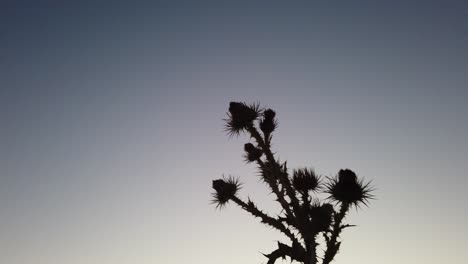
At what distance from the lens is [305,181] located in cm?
1080

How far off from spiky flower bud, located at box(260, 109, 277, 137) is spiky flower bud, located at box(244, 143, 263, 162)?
1.96 ft

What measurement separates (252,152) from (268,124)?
3.25 feet

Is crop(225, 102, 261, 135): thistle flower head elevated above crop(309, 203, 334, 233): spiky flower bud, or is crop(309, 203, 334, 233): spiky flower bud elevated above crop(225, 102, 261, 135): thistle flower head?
crop(225, 102, 261, 135): thistle flower head

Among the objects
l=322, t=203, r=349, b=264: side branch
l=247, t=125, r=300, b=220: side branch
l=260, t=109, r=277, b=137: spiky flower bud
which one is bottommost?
l=322, t=203, r=349, b=264: side branch

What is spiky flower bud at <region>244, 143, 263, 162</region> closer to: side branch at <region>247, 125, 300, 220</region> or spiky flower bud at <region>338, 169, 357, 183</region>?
side branch at <region>247, 125, 300, 220</region>

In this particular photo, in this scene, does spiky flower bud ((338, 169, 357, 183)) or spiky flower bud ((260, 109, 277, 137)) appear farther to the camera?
spiky flower bud ((260, 109, 277, 137))

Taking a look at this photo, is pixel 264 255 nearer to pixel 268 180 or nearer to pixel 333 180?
pixel 268 180

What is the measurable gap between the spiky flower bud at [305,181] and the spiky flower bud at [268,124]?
1.45 metres

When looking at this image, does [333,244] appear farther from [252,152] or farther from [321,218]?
[252,152]

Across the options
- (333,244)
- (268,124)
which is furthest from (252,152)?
(333,244)

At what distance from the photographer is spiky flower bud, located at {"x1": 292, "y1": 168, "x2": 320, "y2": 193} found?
1080 cm

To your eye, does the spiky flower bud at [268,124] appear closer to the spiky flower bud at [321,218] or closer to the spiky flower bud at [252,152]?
the spiky flower bud at [252,152]

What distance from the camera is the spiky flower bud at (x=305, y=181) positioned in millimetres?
10797

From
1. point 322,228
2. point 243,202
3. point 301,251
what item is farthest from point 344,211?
point 243,202
